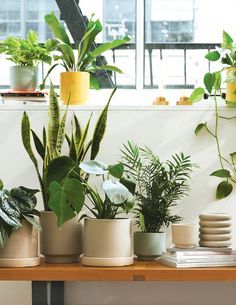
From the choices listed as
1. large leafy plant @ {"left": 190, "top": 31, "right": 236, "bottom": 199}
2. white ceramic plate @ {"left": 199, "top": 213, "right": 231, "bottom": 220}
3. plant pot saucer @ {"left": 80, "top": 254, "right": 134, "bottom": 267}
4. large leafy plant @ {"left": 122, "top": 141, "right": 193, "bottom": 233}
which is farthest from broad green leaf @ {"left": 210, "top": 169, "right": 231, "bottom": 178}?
plant pot saucer @ {"left": 80, "top": 254, "right": 134, "bottom": 267}

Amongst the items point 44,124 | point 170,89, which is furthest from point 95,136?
point 170,89

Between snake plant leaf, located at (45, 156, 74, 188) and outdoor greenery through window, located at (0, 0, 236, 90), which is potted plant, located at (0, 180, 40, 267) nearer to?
snake plant leaf, located at (45, 156, 74, 188)

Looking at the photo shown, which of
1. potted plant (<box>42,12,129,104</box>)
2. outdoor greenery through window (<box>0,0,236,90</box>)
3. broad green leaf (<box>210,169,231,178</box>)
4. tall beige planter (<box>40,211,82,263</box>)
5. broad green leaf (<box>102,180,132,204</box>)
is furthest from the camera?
outdoor greenery through window (<box>0,0,236,90</box>)

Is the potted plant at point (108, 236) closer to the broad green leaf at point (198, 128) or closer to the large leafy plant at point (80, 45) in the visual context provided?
the broad green leaf at point (198, 128)

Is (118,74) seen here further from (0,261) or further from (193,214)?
(0,261)

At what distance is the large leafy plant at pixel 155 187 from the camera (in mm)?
3090

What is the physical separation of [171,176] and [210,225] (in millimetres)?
299

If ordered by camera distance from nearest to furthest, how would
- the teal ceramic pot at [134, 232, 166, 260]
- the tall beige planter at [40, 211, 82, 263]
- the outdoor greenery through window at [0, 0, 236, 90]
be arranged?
the tall beige planter at [40, 211, 82, 263] < the teal ceramic pot at [134, 232, 166, 260] < the outdoor greenery through window at [0, 0, 236, 90]

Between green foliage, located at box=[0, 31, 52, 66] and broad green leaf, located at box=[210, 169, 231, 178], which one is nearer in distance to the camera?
broad green leaf, located at box=[210, 169, 231, 178]

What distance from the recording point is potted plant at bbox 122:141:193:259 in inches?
120

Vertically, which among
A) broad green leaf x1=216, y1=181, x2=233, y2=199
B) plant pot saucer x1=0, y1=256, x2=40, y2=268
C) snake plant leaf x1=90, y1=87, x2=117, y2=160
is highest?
snake plant leaf x1=90, y1=87, x2=117, y2=160

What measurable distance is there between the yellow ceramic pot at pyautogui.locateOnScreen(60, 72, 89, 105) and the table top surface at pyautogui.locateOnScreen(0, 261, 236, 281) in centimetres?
89

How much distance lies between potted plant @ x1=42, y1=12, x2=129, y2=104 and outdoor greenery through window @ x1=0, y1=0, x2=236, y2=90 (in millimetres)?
335

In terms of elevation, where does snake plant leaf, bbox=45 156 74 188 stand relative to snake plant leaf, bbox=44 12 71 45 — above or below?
below
